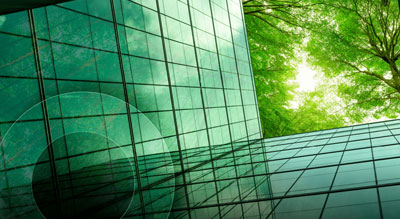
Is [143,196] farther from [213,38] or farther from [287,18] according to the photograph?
[287,18]

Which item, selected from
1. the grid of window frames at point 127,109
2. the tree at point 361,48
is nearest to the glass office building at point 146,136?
the grid of window frames at point 127,109

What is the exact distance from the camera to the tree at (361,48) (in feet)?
106

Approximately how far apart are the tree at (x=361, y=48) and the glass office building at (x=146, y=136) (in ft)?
42.3

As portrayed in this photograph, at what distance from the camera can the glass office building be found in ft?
30.6

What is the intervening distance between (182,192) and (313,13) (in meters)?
27.8

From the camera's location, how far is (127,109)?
1223cm
